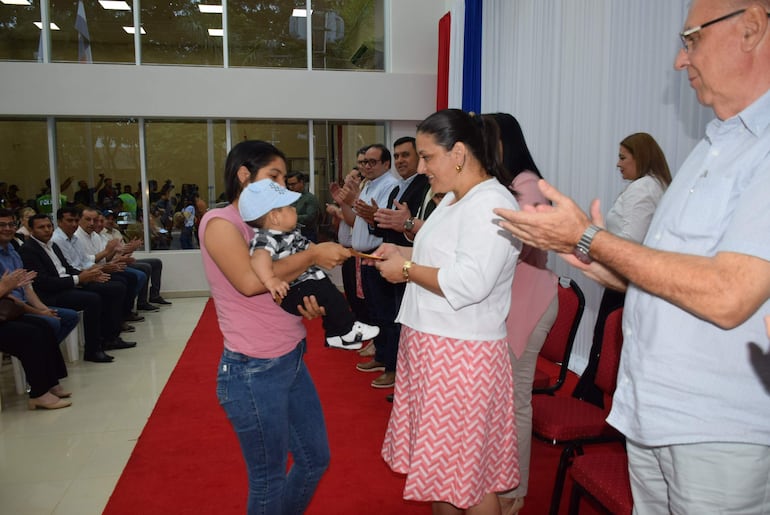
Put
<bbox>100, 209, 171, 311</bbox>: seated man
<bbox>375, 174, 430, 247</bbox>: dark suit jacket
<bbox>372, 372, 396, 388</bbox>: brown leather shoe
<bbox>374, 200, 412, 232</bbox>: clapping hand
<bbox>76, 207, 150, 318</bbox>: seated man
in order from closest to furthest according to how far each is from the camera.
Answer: <bbox>374, 200, 412, 232</bbox>: clapping hand → <bbox>375, 174, 430, 247</bbox>: dark suit jacket → <bbox>372, 372, 396, 388</bbox>: brown leather shoe → <bbox>76, 207, 150, 318</bbox>: seated man → <bbox>100, 209, 171, 311</bbox>: seated man

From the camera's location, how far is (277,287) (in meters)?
1.76

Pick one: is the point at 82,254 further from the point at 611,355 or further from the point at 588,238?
the point at 588,238

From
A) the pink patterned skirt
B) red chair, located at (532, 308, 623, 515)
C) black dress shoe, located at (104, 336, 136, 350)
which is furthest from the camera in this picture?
black dress shoe, located at (104, 336, 136, 350)

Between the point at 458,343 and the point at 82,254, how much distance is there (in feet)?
18.0

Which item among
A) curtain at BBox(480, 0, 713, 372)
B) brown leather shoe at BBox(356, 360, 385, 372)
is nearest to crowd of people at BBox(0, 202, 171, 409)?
brown leather shoe at BBox(356, 360, 385, 372)

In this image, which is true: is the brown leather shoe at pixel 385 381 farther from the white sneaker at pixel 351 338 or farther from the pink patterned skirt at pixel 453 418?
the pink patterned skirt at pixel 453 418

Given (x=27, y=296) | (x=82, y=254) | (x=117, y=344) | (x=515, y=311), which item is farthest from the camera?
(x=82, y=254)

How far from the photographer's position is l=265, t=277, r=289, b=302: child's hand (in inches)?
69.2

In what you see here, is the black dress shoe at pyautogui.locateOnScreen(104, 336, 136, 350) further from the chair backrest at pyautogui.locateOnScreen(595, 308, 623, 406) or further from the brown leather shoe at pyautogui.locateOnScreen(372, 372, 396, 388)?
the chair backrest at pyautogui.locateOnScreen(595, 308, 623, 406)

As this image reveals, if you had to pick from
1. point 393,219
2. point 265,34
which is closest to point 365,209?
point 393,219

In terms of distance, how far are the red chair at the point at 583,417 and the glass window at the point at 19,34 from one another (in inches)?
342

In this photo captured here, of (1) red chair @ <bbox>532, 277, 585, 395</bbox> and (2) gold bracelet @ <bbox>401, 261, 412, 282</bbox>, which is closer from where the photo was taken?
(2) gold bracelet @ <bbox>401, 261, 412, 282</bbox>

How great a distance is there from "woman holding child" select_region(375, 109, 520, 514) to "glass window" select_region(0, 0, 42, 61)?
8.35 meters

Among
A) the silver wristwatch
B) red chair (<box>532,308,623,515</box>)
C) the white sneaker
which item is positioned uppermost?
the silver wristwatch
